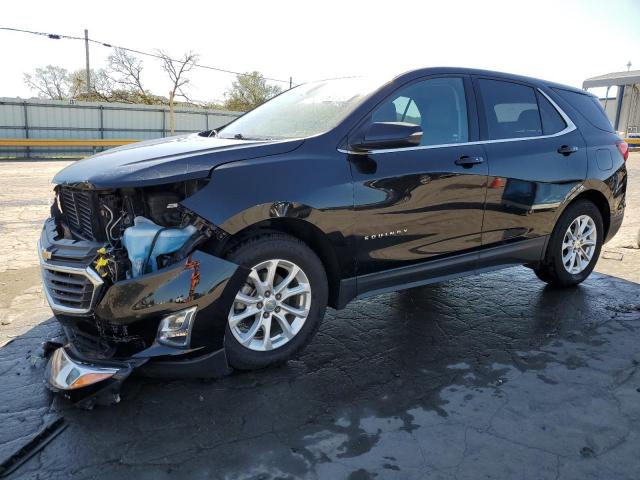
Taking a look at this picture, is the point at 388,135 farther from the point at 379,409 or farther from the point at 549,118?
the point at 549,118

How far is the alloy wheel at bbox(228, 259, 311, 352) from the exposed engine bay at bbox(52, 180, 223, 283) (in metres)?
0.39

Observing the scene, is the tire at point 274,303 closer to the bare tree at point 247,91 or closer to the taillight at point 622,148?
the taillight at point 622,148

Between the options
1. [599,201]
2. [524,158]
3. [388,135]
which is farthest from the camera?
[599,201]

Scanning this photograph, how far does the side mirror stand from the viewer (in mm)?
3227

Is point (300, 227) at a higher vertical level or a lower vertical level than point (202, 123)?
lower

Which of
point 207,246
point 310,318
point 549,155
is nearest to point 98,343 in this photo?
point 207,246

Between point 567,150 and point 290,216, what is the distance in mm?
2720

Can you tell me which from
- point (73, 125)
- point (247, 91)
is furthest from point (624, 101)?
point (73, 125)

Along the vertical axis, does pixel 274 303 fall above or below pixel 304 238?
below

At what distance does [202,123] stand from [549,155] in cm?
2870

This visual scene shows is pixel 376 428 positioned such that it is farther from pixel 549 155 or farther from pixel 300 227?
pixel 549 155

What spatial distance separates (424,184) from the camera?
354 centimetres

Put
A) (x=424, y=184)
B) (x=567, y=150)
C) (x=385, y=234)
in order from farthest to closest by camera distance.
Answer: (x=567, y=150) < (x=424, y=184) < (x=385, y=234)

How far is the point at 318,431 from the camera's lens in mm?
2564
